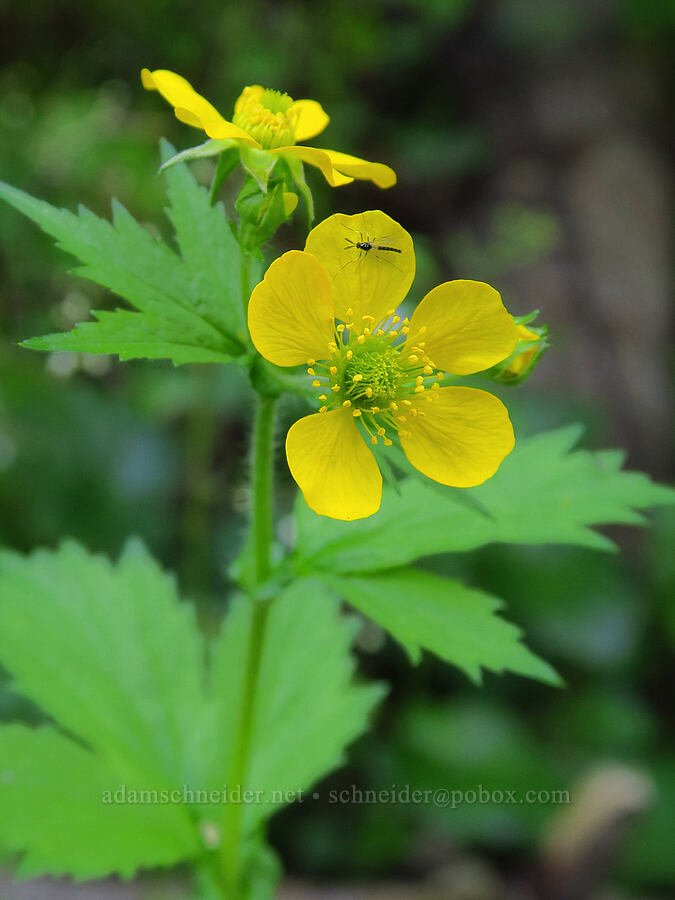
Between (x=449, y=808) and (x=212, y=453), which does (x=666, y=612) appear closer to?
(x=449, y=808)

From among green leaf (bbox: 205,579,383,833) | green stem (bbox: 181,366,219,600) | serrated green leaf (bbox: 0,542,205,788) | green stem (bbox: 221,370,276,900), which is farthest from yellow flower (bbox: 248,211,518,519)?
green stem (bbox: 181,366,219,600)

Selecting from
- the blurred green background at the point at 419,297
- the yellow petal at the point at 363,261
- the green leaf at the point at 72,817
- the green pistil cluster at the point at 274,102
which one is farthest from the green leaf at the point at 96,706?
the green pistil cluster at the point at 274,102

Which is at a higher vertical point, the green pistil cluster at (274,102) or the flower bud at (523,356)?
the green pistil cluster at (274,102)

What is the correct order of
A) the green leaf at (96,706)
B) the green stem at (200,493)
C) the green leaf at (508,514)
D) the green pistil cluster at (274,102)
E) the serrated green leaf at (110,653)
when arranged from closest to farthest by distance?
the green pistil cluster at (274,102) < the green leaf at (508,514) < the green leaf at (96,706) < the serrated green leaf at (110,653) < the green stem at (200,493)

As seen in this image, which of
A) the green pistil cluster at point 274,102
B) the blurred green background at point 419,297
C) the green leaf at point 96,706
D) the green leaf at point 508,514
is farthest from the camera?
the blurred green background at point 419,297

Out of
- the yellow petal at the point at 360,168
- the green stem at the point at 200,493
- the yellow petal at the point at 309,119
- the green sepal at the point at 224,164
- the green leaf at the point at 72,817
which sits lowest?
the green leaf at the point at 72,817

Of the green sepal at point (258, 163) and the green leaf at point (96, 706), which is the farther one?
the green leaf at point (96, 706)

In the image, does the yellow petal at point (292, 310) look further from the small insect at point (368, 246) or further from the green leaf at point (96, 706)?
the green leaf at point (96, 706)
